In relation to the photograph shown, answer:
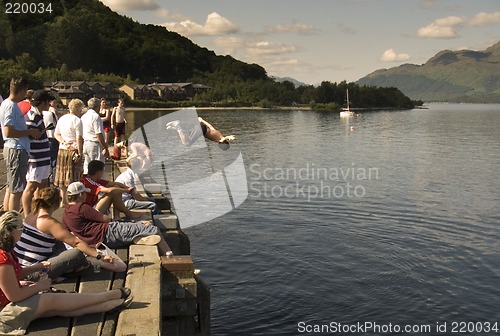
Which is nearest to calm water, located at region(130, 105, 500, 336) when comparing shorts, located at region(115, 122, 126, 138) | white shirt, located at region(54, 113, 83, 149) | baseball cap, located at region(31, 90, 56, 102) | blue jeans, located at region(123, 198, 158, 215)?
blue jeans, located at region(123, 198, 158, 215)

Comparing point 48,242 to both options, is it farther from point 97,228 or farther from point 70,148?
point 70,148

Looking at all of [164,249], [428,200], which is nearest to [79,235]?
[164,249]

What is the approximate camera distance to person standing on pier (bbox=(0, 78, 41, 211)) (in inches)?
360

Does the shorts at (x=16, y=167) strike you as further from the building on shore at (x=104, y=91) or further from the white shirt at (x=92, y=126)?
the building on shore at (x=104, y=91)

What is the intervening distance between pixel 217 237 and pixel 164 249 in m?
10.0

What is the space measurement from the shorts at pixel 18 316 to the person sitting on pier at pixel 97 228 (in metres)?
2.42

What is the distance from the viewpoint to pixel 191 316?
8.19m

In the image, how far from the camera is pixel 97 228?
8398 mm

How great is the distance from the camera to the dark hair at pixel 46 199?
23.5 feet

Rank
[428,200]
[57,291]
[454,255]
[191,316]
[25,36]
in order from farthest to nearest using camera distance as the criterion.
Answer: [25,36], [428,200], [454,255], [191,316], [57,291]

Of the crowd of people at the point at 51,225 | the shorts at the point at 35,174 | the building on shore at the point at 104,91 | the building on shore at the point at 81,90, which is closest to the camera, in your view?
the crowd of people at the point at 51,225

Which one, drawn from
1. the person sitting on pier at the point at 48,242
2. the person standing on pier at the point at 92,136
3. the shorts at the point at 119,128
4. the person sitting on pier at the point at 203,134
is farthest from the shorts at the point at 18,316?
the shorts at the point at 119,128

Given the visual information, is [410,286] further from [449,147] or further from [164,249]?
[449,147]

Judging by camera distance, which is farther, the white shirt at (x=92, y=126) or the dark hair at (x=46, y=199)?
the white shirt at (x=92, y=126)
